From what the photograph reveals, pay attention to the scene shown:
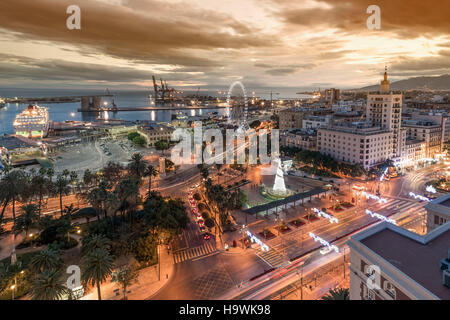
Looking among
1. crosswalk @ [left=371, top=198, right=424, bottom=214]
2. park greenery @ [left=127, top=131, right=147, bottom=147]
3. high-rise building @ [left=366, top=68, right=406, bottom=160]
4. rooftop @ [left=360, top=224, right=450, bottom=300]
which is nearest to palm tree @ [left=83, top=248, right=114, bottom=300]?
rooftop @ [left=360, top=224, right=450, bottom=300]

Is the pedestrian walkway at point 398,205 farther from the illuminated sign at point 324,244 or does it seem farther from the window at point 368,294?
the window at point 368,294

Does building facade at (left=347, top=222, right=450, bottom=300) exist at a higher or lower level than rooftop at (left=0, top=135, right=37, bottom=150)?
lower

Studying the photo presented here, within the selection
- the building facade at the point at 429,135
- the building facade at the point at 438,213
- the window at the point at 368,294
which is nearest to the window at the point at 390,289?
the window at the point at 368,294

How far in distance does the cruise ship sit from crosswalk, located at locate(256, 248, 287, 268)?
4126 inches

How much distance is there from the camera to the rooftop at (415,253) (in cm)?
1481

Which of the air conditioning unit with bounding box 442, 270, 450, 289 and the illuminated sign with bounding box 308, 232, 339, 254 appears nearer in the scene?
the air conditioning unit with bounding box 442, 270, 450, 289

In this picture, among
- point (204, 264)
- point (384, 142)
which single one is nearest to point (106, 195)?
point (204, 264)

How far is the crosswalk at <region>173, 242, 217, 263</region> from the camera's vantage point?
101 feet

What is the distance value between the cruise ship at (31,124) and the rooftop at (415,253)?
117 meters

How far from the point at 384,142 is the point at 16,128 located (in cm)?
11903

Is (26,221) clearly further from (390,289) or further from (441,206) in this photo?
(441,206)

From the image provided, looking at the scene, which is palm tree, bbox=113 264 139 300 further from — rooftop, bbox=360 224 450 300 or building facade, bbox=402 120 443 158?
building facade, bbox=402 120 443 158

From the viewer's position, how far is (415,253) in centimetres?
1759

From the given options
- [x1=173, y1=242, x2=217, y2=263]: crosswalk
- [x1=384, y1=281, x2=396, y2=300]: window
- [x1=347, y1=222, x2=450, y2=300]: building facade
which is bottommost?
[x1=173, y1=242, x2=217, y2=263]: crosswalk
